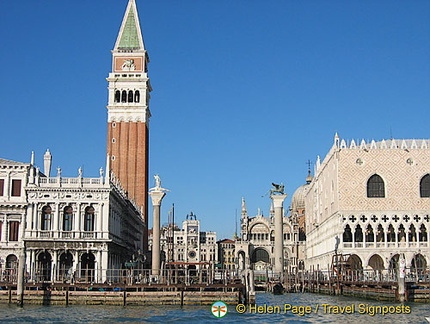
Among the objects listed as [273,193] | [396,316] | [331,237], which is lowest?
[396,316]

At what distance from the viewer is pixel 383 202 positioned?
63.4m

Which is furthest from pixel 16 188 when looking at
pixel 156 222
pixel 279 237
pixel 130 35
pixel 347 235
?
pixel 130 35

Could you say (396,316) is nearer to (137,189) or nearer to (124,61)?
(137,189)

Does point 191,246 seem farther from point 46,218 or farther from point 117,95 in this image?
point 46,218

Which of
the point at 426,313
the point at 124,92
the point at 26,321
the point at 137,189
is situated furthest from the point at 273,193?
the point at 26,321

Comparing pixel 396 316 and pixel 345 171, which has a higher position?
pixel 345 171

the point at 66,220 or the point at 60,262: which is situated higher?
the point at 66,220

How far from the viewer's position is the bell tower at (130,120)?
7831 centimetres

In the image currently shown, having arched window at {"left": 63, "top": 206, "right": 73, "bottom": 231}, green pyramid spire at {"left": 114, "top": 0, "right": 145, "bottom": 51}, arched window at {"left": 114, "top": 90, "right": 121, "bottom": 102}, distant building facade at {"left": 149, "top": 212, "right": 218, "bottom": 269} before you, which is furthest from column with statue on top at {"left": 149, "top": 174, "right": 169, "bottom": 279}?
distant building facade at {"left": 149, "top": 212, "right": 218, "bottom": 269}

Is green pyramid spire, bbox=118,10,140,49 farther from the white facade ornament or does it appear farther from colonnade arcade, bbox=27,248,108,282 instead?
colonnade arcade, bbox=27,248,108,282

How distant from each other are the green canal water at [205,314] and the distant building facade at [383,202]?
24540 millimetres

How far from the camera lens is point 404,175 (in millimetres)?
63375

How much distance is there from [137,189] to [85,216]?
2895 cm

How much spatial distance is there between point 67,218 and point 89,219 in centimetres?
163
